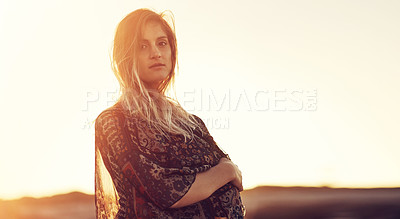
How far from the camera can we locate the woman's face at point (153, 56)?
212cm

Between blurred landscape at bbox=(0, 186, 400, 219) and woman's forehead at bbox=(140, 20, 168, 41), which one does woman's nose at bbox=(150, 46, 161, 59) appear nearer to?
woman's forehead at bbox=(140, 20, 168, 41)

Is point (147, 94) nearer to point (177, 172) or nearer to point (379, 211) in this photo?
point (177, 172)

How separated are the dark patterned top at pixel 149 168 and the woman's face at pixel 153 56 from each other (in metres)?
0.30

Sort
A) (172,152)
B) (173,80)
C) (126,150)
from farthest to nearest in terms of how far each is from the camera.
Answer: (173,80), (172,152), (126,150)

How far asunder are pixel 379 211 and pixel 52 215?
10.1 metres

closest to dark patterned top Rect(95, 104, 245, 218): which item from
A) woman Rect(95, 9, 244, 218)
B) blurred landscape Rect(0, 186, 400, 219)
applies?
woman Rect(95, 9, 244, 218)

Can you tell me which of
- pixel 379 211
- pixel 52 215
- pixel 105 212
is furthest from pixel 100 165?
pixel 379 211

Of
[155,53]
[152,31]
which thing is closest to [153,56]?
[155,53]

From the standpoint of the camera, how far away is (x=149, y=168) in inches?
66.3

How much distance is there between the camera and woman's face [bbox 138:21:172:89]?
212cm

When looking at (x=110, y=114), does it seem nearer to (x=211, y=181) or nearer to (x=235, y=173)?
(x=211, y=181)

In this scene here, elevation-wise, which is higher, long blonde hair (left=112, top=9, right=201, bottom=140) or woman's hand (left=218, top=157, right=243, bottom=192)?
long blonde hair (left=112, top=9, right=201, bottom=140)

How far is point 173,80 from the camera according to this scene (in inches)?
94.7

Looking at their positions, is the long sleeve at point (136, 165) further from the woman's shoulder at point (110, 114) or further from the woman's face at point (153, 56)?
the woman's face at point (153, 56)
